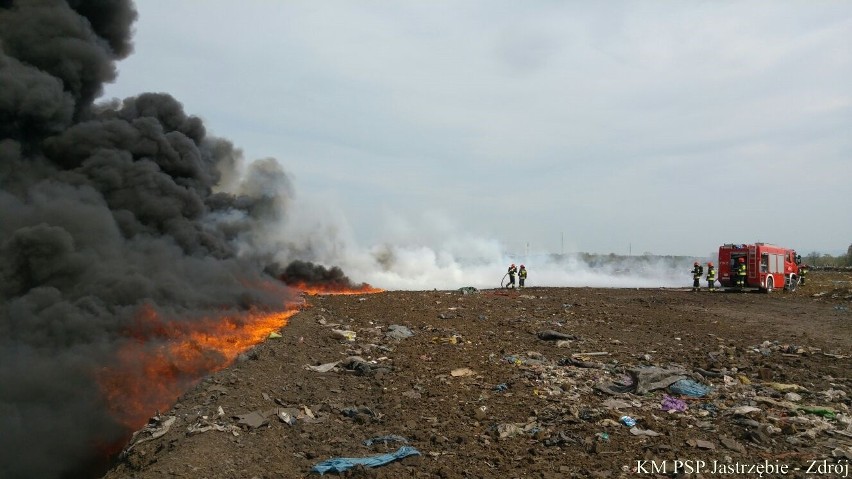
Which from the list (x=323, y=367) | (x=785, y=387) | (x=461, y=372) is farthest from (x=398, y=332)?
(x=785, y=387)

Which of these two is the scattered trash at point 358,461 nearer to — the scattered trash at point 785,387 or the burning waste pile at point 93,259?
the burning waste pile at point 93,259

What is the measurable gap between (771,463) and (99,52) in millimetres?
19000

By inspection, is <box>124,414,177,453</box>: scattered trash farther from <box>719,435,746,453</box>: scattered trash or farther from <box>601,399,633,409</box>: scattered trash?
<box>719,435,746,453</box>: scattered trash

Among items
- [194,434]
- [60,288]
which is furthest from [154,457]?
[60,288]

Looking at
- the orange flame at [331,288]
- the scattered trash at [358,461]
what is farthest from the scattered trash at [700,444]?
the orange flame at [331,288]

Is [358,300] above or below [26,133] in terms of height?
below

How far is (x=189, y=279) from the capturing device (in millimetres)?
14555

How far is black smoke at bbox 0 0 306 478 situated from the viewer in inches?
330

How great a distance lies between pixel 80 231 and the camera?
12.2 m

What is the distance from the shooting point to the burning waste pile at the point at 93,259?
8.44 m

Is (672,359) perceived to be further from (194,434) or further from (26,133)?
(26,133)

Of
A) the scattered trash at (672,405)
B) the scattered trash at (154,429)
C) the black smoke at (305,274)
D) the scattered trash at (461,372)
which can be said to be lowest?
the scattered trash at (154,429)

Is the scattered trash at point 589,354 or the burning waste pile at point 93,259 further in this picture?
the scattered trash at point 589,354

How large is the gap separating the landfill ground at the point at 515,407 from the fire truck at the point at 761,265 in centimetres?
1283
